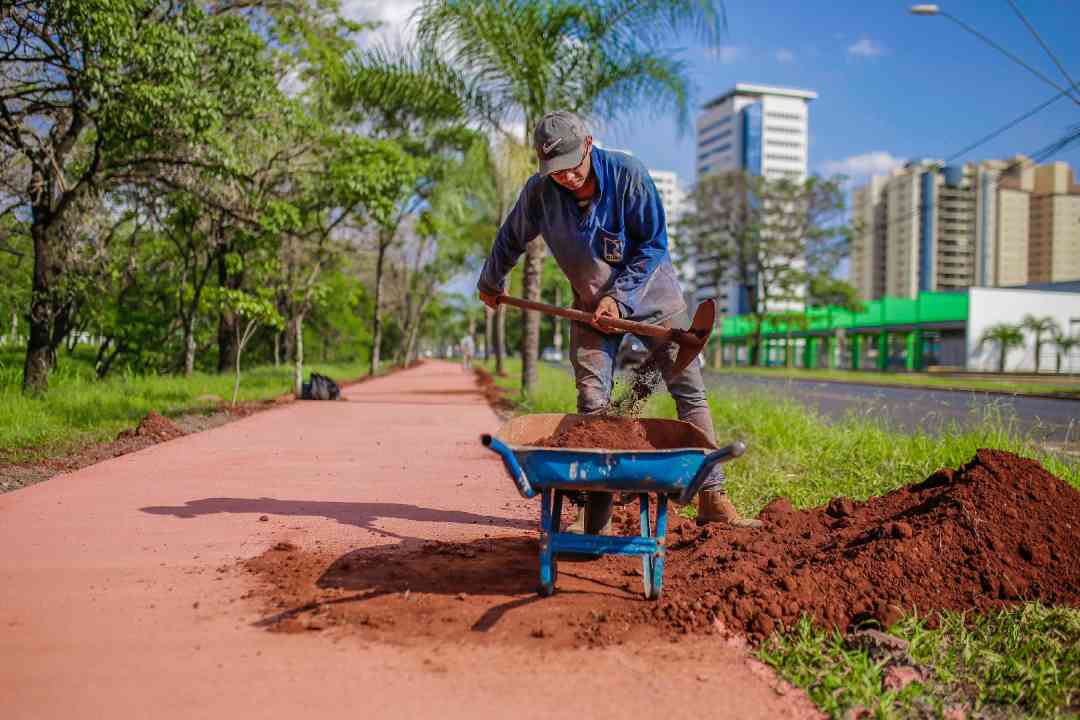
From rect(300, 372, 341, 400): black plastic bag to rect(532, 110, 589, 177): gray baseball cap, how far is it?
12052mm

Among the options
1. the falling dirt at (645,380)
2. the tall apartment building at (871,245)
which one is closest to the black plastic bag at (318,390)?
the falling dirt at (645,380)

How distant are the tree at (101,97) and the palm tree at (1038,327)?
43.9 meters

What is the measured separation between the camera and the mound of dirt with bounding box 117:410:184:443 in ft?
25.5

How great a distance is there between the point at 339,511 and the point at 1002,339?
44843mm

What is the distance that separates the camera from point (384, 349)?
65.2 m

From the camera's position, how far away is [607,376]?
13.1ft

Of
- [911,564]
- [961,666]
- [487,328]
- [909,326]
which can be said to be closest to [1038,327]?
[909,326]

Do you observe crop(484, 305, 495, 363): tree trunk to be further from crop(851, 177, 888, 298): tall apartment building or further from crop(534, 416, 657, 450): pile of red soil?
crop(851, 177, 888, 298): tall apartment building

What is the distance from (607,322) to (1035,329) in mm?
46755

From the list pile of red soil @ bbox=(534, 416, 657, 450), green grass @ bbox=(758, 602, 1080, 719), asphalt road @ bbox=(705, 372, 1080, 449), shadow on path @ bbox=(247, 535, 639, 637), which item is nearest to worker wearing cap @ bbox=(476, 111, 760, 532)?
pile of red soil @ bbox=(534, 416, 657, 450)

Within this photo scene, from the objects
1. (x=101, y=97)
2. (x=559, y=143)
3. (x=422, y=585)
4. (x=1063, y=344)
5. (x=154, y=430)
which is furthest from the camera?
(x=1063, y=344)

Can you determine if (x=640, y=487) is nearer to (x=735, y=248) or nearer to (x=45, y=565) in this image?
(x=45, y=565)

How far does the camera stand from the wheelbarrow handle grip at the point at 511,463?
9.00ft

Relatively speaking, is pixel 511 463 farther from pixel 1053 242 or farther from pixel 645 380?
pixel 1053 242
